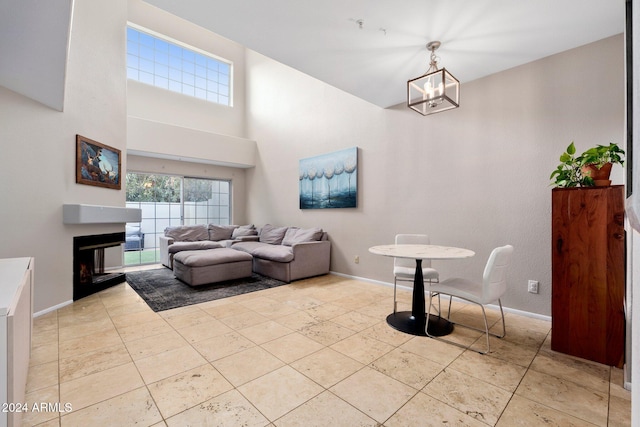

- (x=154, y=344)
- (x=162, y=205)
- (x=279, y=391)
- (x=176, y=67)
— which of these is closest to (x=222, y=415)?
(x=279, y=391)

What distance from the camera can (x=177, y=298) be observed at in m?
3.47

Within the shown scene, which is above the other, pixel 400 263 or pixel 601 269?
pixel 601 269

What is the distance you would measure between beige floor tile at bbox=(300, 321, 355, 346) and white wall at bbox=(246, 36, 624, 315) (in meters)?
1.66

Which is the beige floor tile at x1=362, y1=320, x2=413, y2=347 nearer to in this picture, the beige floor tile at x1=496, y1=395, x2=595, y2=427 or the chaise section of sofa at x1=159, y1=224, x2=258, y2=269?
the beige floor tile at x1=496, y1=395, x2=595, y2=427

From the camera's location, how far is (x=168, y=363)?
1.98m

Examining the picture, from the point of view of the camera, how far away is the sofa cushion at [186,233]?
5.48m

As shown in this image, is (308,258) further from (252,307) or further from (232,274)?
(252,307)

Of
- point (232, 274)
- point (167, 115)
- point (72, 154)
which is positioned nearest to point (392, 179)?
point (232, 274)

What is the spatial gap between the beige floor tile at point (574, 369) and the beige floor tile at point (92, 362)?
295 cm

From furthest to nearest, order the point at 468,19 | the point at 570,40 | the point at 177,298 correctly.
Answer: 1. the point at 177,298
2. the point at 570,40
3. the point at 468,19

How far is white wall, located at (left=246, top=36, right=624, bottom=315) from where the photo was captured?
102 inches

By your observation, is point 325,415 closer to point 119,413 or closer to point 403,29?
point 119,413

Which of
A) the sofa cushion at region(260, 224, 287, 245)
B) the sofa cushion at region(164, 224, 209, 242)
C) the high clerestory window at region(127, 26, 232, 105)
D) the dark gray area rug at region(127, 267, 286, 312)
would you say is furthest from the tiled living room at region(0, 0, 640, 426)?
the high clerestory window at region(127, 26, 232, 105)

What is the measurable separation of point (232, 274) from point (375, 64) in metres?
3.45
